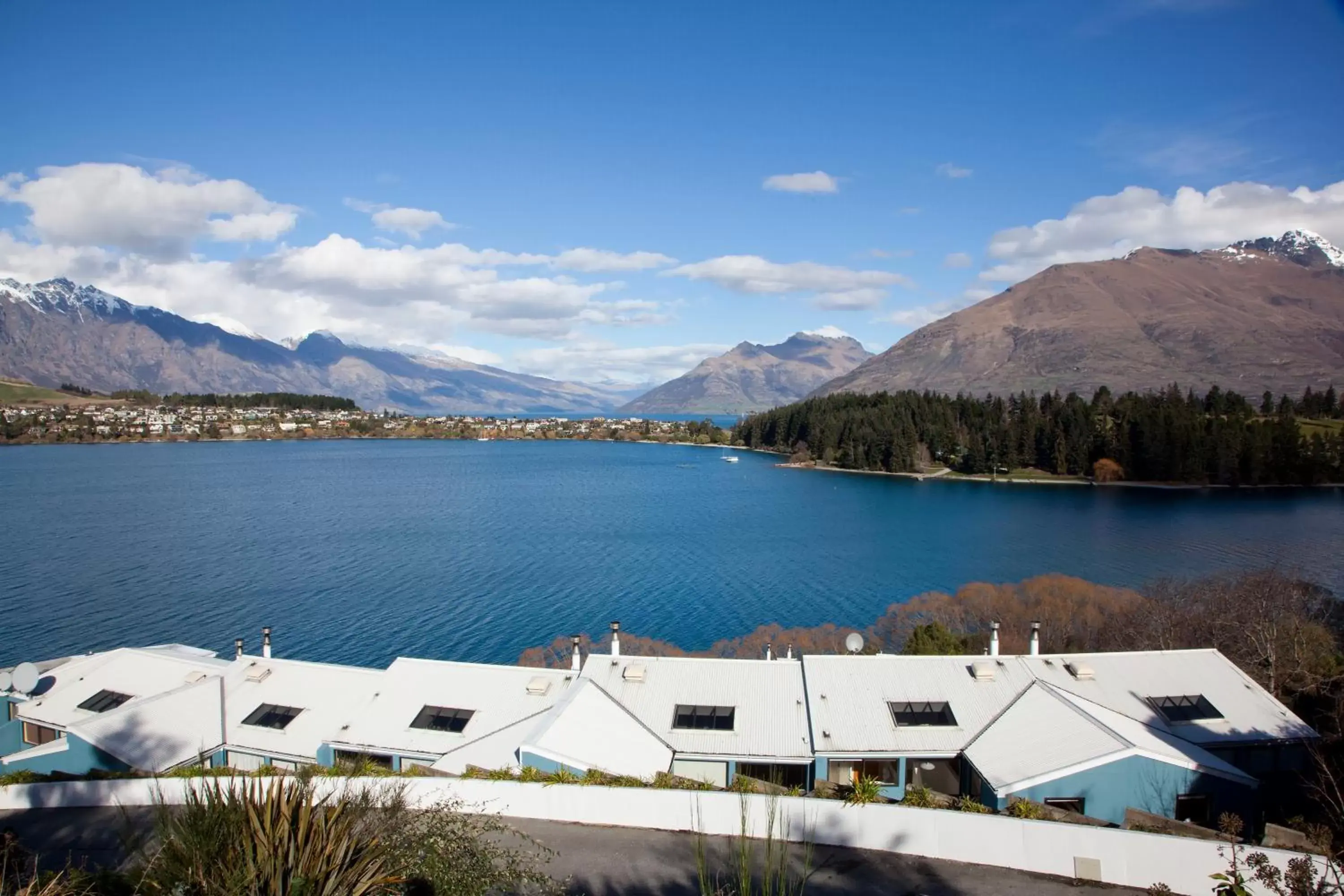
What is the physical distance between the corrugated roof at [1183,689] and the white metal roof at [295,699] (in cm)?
1122

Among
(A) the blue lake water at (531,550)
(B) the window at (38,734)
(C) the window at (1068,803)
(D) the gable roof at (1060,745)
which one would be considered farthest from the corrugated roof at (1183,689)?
(B) the window at (38,734)

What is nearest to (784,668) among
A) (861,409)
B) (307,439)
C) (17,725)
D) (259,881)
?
(259,881)

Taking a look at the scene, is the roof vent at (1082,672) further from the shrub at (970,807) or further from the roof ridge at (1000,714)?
the shrub at (970,807)

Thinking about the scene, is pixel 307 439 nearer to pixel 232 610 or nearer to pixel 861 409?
pixel 861 409

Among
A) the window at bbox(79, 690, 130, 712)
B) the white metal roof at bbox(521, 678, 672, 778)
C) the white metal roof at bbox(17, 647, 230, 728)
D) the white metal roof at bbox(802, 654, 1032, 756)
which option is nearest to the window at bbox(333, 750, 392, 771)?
the white metal roof at bbox(521, 678, 672, 778)

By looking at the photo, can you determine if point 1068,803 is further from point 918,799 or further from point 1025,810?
point 918,799

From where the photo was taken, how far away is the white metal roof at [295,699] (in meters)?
12.7

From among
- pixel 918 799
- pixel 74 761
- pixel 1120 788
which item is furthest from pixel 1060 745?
pixel 74 761

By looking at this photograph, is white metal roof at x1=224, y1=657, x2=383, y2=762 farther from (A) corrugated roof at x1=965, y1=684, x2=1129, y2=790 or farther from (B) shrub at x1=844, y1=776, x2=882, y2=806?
(A) corrugated roof at x1=965, y1=684, x2=1129, y2=790

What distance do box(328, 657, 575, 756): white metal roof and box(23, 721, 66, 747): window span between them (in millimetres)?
5584

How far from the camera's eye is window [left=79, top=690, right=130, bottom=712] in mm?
13891

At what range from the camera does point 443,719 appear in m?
12.6

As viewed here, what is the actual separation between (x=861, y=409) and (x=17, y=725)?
9466cm

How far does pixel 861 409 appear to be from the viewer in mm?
101562
